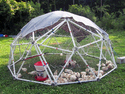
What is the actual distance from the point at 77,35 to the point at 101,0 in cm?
1784

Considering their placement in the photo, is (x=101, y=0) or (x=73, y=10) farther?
(x=101, y=0)

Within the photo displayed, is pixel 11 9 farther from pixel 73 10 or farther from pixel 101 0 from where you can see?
pixel 101 0

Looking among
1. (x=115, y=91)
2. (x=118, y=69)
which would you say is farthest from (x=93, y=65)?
(x=115, y=91)

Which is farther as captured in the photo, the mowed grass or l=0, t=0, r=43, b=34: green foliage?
l=0, t=0, r=43, b=34: green foliage

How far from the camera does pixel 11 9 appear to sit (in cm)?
1367

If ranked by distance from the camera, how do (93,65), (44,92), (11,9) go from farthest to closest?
1. (11,9)
2. (93,65)
3. (44,92)

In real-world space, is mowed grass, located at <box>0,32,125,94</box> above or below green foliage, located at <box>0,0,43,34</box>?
below

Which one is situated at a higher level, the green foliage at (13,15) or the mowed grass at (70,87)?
the green foliage at (13,15)

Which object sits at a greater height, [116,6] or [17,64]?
[116,6]

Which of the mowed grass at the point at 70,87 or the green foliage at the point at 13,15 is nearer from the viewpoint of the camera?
the mowed grass at the point at 70,87

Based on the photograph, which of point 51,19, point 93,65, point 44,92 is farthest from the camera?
point 93,65

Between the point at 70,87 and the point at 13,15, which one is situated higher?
the point at 13,15

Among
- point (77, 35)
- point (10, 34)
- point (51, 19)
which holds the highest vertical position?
point (51, 19)

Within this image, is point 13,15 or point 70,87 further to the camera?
point 13,15
